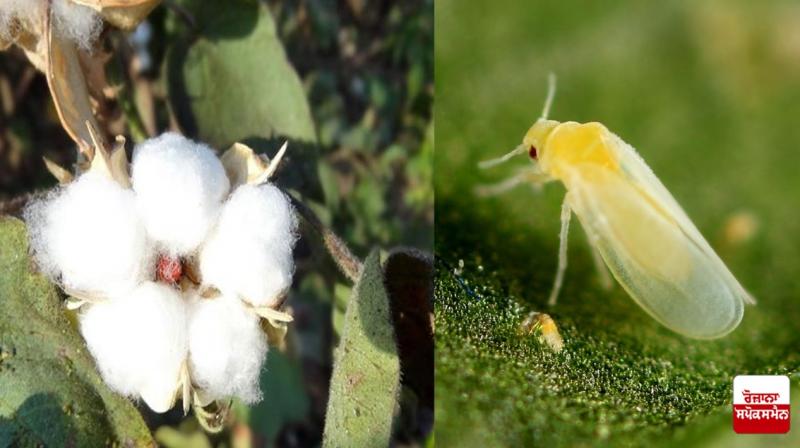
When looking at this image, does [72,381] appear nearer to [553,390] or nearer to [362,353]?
[362,353]

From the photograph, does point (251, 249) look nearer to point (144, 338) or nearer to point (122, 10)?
point (144, 338)

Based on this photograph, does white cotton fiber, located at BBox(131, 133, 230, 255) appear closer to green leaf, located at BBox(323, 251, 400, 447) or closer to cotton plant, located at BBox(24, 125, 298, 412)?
cotton plant, located at BBox(24, 125, 298, 412)

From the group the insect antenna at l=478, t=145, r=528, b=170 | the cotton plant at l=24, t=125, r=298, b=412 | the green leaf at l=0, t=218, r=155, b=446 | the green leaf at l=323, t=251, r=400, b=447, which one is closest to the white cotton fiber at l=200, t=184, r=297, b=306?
the cotton plant at l=24, t=125, r=298, b=412

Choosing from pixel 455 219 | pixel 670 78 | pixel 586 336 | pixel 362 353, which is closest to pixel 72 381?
pixel 362 353

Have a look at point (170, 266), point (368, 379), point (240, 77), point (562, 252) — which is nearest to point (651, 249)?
point (562, 252)

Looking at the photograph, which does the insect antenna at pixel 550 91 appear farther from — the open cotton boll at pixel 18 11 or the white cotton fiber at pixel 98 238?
the open cotton boll at pixel 18 11

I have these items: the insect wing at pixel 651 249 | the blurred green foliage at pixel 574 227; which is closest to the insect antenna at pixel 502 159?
the blurred green foliage at pixel 574 227
